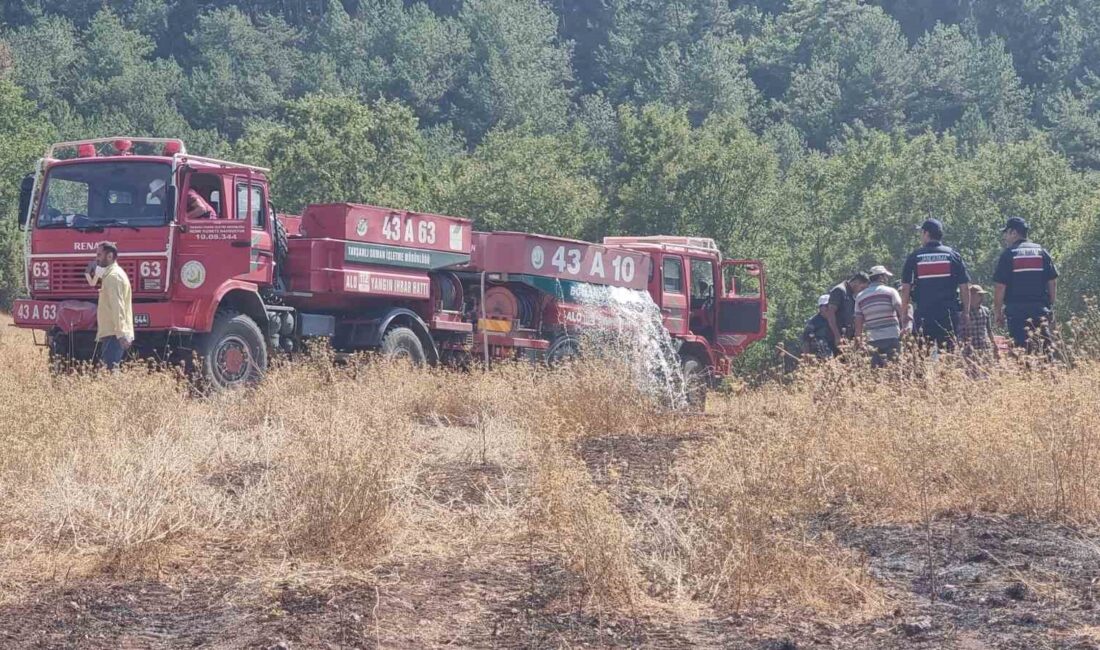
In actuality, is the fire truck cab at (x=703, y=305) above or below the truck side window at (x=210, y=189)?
below

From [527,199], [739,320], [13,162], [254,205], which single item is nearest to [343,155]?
[527,199]

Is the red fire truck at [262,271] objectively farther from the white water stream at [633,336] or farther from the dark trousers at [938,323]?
the dark trousers at [938,323]

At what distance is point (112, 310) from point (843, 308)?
289 inches

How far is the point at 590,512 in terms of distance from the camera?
6.04 m

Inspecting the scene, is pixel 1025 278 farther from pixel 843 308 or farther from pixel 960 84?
pixel 960 84

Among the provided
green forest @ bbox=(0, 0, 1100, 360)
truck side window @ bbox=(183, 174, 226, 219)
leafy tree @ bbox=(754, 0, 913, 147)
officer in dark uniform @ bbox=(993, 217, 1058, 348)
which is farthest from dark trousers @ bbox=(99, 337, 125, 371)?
leafy tree @ bbox=(754, 0, 913, 147)

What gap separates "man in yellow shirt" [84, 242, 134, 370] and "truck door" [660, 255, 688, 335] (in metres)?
9.27

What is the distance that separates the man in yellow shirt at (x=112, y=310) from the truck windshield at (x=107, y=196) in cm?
153

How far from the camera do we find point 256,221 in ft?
49.9

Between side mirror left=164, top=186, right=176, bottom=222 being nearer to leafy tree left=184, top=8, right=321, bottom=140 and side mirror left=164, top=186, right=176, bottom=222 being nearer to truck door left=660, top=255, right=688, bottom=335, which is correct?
truck door left=660, top=255, right=688, bottom=335

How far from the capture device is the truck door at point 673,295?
20848mm

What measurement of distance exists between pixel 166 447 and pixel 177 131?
7512 cm

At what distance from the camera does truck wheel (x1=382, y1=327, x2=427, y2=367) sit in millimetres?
16562

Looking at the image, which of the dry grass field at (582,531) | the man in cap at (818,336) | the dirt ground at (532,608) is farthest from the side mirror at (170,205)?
the dirt ground at (532,608)
